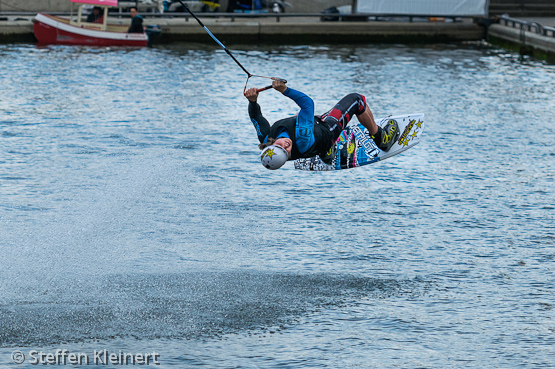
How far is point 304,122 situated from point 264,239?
6.32ft

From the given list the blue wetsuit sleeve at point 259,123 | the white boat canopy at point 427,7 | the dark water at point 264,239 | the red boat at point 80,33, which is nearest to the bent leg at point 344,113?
the blue wetsuit sleeve at point 259,123

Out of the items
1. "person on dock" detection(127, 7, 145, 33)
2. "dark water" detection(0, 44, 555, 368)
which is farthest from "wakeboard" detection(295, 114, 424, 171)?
"person on dock" detection(127, 7, 145, 33)

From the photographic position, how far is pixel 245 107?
83.2ft

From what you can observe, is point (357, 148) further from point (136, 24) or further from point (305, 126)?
point (136, 24)

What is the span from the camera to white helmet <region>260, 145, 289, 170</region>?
40.6 feet

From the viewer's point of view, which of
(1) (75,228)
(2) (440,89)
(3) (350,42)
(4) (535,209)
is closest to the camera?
(1) (75,228)

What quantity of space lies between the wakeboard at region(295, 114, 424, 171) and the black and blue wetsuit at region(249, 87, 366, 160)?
71cm

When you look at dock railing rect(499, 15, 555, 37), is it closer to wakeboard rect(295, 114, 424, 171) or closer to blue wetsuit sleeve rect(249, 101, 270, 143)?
wakeboard rect(295, 114, 424, 171)

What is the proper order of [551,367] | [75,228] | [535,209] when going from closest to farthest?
[551,367]
[75,228]
[535,209]

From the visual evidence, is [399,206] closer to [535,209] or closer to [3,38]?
[535,209]

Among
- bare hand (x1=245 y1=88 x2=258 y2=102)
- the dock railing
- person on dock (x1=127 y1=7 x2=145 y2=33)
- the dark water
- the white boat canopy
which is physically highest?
the white boat canopy

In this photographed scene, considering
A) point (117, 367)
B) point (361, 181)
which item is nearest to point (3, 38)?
point (361, 181)

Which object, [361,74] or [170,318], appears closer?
[170,318]

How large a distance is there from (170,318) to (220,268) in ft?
5.94
